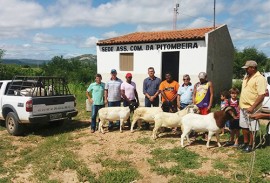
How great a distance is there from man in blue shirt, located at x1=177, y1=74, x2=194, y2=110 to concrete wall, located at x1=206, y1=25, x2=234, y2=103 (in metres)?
6.96

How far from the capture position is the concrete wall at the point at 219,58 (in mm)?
14422

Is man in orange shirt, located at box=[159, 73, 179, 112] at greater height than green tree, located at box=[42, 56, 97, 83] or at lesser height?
lesser

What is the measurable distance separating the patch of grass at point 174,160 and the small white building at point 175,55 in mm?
8090

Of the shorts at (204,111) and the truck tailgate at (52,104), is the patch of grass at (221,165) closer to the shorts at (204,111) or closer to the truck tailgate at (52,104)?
the shorts at (204,111)

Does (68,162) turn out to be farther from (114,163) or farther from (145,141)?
(145,141)

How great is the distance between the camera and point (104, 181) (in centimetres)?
524

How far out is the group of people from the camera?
18.2ft

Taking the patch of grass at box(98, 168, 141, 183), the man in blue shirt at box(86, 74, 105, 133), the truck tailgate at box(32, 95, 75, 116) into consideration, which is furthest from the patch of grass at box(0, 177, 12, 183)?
the man in blue shirt at box(86, 74, 105, 133)

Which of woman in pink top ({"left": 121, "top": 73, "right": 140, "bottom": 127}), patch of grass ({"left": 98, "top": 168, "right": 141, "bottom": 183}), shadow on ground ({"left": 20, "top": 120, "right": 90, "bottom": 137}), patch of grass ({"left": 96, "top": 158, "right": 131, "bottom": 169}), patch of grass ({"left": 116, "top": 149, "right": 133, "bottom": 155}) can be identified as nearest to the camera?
patch of grass ({"left": 98, "top": 168, "right": 141, "bottom": 183})

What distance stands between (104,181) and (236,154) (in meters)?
2.87

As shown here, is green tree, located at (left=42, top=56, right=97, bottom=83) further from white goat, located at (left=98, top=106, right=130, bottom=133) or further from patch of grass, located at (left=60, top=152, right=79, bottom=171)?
patch of grass, located at (left=60, top=152, right=79, bottom=171)

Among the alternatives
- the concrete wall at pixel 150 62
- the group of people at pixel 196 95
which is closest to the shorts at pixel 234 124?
the group of people at pixel 196 95

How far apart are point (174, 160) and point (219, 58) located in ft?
36.0

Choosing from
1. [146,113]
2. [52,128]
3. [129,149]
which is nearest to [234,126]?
[146,113]
